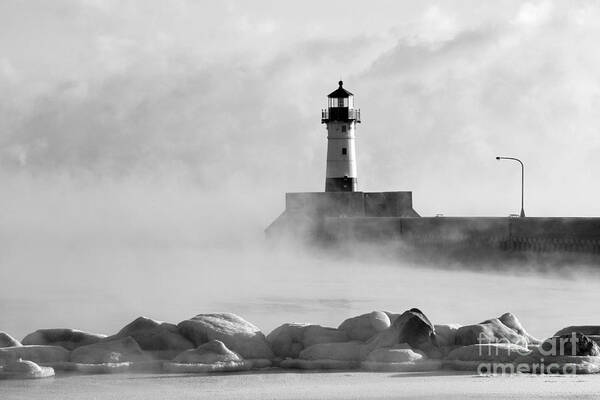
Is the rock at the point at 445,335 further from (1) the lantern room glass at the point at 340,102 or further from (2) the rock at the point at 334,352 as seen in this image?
(1) the lantern room glass at the point at 340,102

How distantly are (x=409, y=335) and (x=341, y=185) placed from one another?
133ft

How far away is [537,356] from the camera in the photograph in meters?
10.3

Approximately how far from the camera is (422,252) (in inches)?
1569

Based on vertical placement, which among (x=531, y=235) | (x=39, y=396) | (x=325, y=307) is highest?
(x=531, y=235)

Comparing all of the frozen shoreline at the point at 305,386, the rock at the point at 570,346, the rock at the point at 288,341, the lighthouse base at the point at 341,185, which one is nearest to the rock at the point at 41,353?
the frozen shoreline at the point at 305,386

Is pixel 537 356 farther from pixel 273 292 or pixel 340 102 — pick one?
pixel 340 102

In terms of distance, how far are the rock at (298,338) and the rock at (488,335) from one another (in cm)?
100

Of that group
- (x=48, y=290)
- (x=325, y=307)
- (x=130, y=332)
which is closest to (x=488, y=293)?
(x=325, y=307)

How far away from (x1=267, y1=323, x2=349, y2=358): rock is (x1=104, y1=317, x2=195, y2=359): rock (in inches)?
29.0

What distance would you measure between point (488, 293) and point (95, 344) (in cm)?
1512

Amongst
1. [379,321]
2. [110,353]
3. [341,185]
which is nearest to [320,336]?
[379,321]

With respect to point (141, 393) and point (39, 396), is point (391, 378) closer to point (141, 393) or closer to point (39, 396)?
point (141, 393)

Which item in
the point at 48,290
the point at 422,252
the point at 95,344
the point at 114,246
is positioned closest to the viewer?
the point at 95,344

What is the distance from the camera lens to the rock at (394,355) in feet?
34.0
